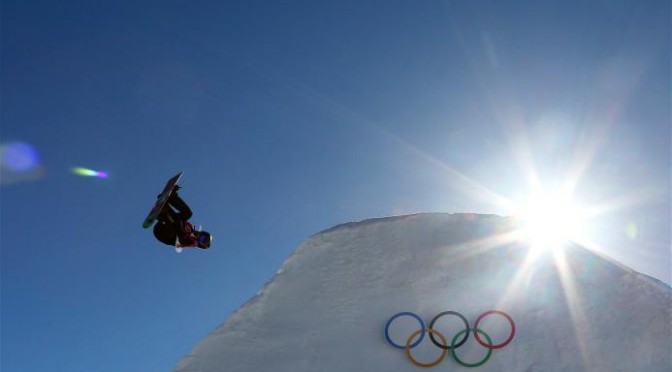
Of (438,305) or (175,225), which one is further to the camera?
(175,225)

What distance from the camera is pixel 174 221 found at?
7.58 m

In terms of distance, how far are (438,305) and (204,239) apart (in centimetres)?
331

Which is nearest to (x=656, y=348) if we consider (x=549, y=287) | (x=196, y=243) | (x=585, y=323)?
(x=585, y=323)

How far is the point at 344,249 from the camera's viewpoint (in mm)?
6996

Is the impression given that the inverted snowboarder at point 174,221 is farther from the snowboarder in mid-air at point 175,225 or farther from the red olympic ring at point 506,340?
the red olympic ring at point 506,340

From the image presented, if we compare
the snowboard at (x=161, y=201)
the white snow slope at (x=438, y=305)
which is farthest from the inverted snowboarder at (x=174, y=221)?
the white snow slope at (x=438, y=305)

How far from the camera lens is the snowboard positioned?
714 centimetres

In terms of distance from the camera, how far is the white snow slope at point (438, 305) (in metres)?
6.41

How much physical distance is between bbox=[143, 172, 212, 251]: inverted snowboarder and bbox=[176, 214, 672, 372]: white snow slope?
5.30ft

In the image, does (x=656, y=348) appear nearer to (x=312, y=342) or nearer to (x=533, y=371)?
(x=533, y=371)

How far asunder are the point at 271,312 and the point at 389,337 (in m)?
1.40

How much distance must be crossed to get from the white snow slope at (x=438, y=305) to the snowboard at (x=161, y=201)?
1640 mm

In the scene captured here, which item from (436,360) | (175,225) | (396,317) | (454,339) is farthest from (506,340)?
(175,225)

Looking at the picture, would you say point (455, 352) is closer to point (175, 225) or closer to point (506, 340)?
point (506, 340)
